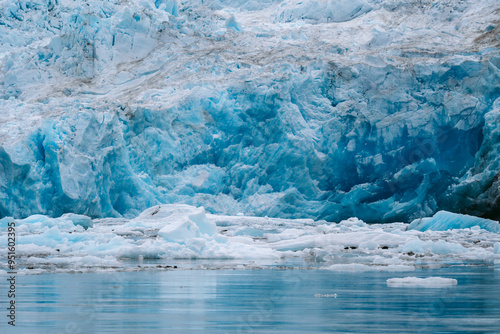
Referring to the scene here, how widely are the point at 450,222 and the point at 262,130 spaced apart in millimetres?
6730

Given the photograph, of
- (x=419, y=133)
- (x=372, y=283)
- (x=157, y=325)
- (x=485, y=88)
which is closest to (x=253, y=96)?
(x=419, y=133)

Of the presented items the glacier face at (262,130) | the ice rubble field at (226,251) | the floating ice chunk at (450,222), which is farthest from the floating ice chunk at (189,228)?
the glacier face at (262,130)

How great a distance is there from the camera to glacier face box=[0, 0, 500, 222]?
18.6 meters

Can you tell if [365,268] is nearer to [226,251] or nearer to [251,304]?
[226,251]

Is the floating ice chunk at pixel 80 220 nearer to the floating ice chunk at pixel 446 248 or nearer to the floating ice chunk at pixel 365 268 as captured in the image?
the floating ice chunk at pixel 446 248

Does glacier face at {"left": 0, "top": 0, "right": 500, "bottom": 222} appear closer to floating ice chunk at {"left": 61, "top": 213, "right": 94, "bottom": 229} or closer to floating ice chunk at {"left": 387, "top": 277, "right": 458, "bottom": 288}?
floating ice chunk at {"left": 61, "top": 213, "right": 94, "bottom": 229}

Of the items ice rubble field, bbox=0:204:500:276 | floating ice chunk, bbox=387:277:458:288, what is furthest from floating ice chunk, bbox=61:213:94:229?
floating ice chunk, bbox=387:277:458:288

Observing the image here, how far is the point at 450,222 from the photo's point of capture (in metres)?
16.3

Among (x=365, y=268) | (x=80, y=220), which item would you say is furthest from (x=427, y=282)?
(x=80, y=220)

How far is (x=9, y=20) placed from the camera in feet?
84.7

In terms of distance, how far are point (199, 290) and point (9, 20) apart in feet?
77.1

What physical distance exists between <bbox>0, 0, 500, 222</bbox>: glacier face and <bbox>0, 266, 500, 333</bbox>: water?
12206 millimetres

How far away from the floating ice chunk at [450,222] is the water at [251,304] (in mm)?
9575

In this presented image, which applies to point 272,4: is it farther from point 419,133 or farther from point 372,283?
point 372,283
